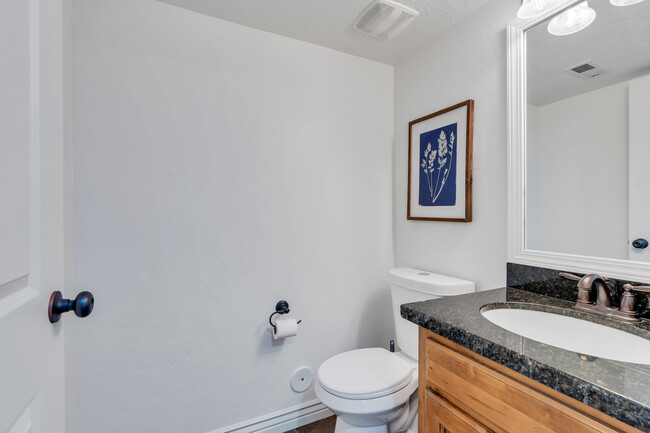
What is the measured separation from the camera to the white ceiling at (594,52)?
101 cm

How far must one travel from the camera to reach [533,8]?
121cm

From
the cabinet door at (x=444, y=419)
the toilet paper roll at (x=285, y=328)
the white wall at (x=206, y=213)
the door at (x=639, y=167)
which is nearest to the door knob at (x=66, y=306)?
the white wall at (x=206, y=213)

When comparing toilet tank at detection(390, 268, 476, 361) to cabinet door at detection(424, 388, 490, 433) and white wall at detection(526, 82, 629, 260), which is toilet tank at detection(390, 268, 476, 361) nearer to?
white wall at detection(526, 82, 629, 260)

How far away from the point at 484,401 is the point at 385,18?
5.46 feet

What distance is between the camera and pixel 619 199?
40.9 inches

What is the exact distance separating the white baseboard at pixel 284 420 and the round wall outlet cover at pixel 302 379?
96mm

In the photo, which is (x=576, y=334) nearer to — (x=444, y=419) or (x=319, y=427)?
(x=444, y=419)

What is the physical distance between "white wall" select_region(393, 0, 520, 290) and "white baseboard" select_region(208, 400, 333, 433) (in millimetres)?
1049

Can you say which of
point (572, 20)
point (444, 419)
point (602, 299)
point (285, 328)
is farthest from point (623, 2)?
point (285, 328)

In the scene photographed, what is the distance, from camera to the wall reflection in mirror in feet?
3.27

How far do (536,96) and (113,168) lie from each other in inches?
73.7

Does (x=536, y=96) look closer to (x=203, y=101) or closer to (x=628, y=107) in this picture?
(x=628, y=107)

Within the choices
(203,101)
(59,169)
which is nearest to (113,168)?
(203,101)

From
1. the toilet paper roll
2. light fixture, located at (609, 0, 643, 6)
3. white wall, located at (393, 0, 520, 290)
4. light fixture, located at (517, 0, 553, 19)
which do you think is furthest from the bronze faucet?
the toilet paper roll
